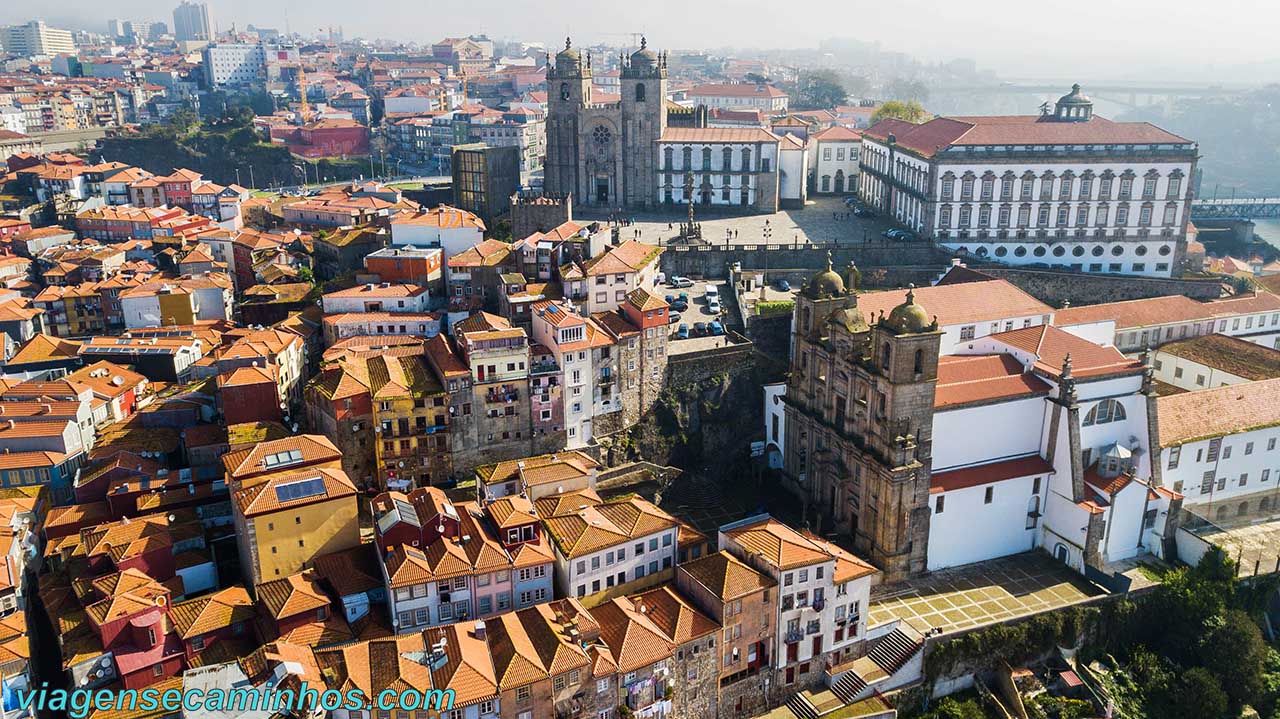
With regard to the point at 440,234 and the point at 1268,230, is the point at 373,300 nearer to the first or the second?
the point at 440,234

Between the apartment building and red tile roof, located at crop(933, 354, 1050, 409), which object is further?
red tile roof, located at crop(933, 354, 1050, 409)

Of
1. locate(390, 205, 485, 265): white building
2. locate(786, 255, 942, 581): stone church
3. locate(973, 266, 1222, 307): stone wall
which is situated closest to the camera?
locate(786, 255, 942, 581): stone church

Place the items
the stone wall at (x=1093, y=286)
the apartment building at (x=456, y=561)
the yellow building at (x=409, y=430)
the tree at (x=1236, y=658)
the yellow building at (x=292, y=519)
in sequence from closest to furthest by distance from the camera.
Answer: the apartment building at (x=456, y=561), the yellow building at (x=292, y=519), the tree at (x=1236, y=658), the yellow building at (x=409, y=430), the stone wall at (x=1093, y=286)

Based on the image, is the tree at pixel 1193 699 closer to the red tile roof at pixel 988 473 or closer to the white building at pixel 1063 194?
the red tile roof at pixel 988 473

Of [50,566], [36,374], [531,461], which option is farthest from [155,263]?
[531,461]

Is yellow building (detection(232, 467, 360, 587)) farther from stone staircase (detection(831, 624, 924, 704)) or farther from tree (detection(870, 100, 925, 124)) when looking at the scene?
tree (detection(870, 100, 925, 124))

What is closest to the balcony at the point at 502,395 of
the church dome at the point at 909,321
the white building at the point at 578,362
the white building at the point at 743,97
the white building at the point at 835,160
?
the white building at the point at 578,362

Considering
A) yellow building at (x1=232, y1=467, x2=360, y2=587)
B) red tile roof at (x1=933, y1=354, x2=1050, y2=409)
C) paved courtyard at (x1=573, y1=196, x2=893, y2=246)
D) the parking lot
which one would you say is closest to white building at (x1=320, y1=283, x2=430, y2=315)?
the parking lot
